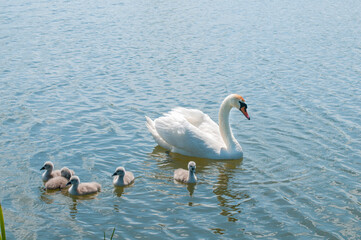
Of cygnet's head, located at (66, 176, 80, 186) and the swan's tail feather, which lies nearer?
cygnet's head, located at (66, 176, 80, 186)

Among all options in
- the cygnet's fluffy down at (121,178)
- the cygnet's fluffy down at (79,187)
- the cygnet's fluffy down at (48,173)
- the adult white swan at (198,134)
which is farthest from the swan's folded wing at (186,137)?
the cygnet's fluffy down at (48,173)

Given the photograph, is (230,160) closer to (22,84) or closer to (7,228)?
(7,228)

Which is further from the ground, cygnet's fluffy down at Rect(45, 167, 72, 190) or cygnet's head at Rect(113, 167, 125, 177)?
cygnet's head at Rect(113, 167, 125, 177)

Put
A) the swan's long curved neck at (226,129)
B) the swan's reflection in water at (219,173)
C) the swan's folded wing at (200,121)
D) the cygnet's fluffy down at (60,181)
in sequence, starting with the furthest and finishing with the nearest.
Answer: the swan's folded wing at (200,121) → the swan's long curved neck at (226,129) → the cygnet's fluffy down at (60,181) → the swan's reflection in water at (219,173)

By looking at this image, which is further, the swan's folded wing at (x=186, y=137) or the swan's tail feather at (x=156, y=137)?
the swan's tail feather at (x=156, y=137)

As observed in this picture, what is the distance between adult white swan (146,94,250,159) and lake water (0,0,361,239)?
26cm

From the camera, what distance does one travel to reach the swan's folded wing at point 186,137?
429 inches

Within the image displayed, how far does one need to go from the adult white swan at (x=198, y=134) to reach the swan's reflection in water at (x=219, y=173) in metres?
0.14

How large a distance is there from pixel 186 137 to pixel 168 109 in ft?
10.3

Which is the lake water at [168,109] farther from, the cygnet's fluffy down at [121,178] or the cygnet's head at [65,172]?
the cygnet's head at [65,172]

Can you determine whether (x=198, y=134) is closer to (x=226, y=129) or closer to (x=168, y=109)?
(x=226, y=129)

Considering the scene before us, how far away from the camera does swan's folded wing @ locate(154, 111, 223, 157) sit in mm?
10906

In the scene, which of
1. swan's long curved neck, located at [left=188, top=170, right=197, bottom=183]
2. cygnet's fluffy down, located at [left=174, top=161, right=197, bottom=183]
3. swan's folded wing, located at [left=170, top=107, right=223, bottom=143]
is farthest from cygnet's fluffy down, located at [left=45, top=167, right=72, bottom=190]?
swan's folded wing, located at [left=170, top=107, right=223, bottom=143]

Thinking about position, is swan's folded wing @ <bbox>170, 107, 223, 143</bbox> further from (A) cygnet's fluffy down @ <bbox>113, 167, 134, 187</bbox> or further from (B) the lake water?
(A) cygnet's fluffy down @ <bbox>113, 167, 134, 187</bbox>
